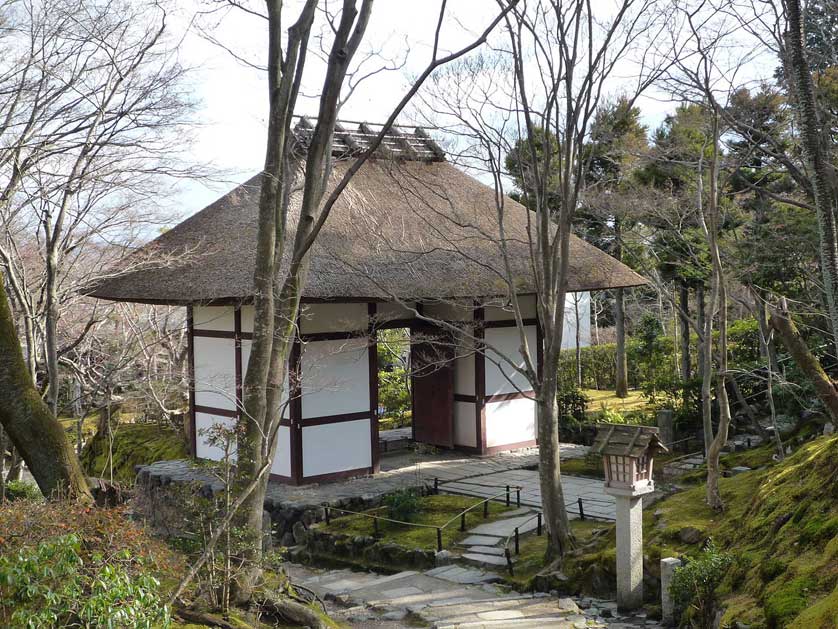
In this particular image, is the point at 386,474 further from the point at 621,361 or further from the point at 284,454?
the point at 621,361

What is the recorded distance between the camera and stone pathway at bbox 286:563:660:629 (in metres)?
7.12

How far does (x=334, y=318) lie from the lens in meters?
12.4

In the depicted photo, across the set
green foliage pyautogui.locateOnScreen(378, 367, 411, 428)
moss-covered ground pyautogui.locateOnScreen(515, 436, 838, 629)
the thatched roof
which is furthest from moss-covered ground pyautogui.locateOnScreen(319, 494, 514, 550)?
green foliage pyautogui.locateOnScreen(378, 367, 411, 428)

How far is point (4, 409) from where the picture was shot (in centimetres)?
574

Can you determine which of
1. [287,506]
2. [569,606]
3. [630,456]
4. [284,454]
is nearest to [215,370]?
[284,454]

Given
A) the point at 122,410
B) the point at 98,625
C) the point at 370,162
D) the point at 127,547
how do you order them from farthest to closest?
the point at 122,410 < the point at 370,162 < the point at 127,547 < the point at 98,625

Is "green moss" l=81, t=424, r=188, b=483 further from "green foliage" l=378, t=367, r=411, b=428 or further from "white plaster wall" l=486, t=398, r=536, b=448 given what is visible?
"white plaster wall" l=486, t=398, r=536, b=448

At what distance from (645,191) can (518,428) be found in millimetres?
5088

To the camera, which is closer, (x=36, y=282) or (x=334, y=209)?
(x=334, y=209)

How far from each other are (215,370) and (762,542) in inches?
356

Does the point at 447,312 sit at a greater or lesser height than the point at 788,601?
greater

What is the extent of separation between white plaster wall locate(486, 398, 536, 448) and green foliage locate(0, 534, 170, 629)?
1034 cm

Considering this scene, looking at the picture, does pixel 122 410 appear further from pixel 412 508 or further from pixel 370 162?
pixel 412 508

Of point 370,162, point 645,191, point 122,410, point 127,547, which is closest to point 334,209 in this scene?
point 370,162
